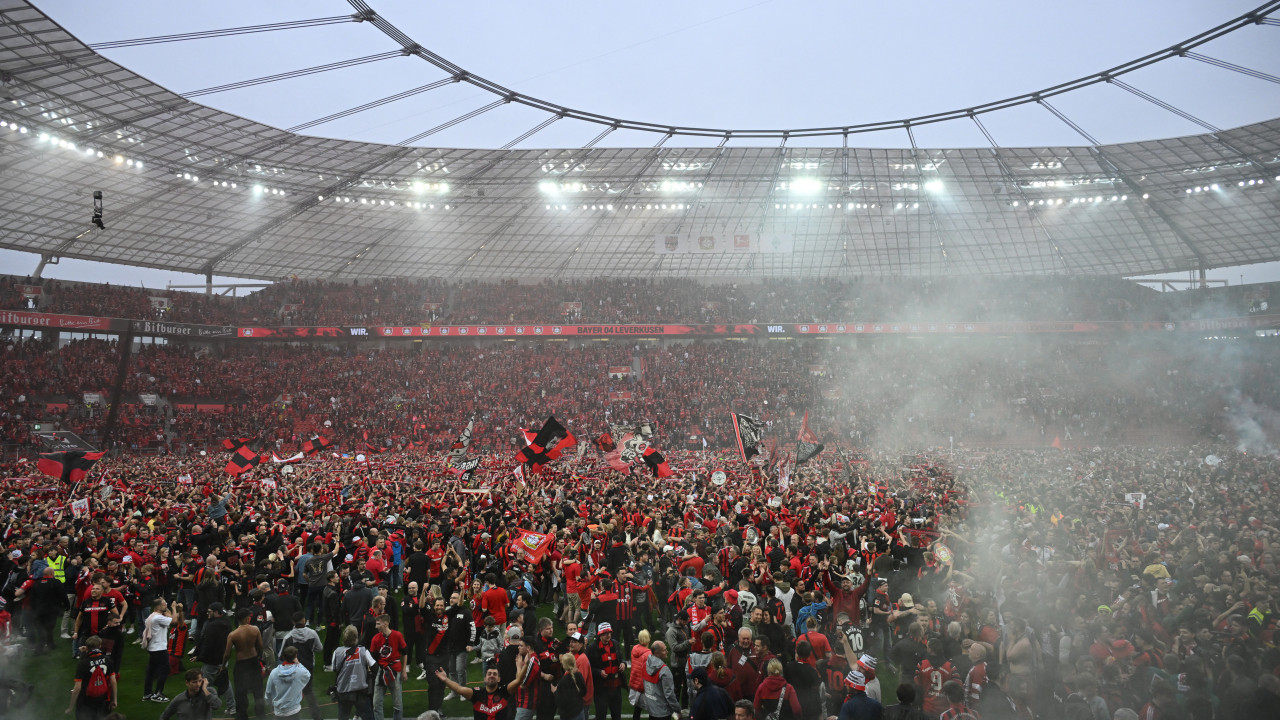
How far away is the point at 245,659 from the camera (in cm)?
812

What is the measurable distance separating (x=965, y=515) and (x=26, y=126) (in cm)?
3728

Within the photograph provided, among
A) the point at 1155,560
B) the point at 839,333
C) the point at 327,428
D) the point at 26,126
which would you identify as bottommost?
the point at 327,428

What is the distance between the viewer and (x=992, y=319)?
5000cm

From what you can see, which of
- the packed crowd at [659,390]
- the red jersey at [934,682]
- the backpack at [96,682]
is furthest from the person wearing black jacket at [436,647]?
the packed crowd at [659,390]

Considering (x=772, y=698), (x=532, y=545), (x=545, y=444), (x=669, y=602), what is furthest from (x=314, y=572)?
(x=772, y=698)

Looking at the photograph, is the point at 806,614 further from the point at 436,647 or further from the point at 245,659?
the point at 245,659

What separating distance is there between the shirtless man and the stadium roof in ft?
87.5

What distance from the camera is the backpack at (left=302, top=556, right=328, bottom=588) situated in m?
11.4

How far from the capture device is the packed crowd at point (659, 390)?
39906mm

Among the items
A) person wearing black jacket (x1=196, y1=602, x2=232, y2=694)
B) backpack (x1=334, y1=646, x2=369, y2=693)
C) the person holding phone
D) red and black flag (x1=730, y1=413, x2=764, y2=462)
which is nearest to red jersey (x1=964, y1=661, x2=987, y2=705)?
backpack (x1=334, y1=646, x2=369, y2=693)

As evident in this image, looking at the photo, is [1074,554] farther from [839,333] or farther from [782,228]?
[782,228]

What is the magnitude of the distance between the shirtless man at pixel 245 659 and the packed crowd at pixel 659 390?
101 ft

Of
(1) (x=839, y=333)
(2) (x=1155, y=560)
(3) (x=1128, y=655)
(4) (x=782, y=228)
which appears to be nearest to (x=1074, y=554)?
(2) (x=1155, y=560)

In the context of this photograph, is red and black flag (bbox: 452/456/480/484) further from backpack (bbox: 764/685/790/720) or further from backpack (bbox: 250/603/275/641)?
backpack (bbox: 764/685/790/720)
